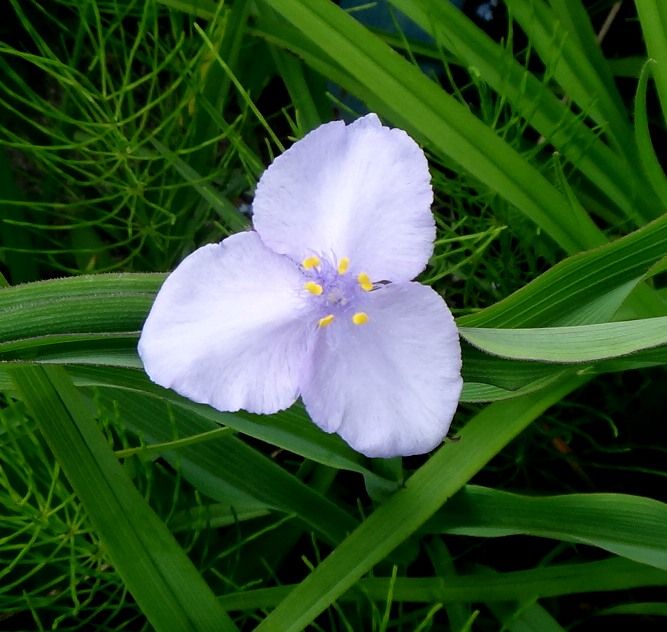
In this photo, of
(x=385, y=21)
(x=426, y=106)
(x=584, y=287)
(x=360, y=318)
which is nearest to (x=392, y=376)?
(x=360, y=318)

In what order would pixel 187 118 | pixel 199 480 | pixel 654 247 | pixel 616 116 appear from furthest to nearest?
pixel 187 118, pixel 616 116, pixel 199 480, pixel 654 247

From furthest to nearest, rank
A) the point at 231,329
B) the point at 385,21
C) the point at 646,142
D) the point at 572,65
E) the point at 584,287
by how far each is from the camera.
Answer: the point at 385,21 < the point at 572,65 < the point at 646,142 < the point at 584,287 < the point at 231,329

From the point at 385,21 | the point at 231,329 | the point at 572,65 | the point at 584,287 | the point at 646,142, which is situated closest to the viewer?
the point at 231,329

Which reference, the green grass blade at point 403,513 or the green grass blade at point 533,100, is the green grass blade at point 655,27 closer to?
the green grass blade at point 533,100

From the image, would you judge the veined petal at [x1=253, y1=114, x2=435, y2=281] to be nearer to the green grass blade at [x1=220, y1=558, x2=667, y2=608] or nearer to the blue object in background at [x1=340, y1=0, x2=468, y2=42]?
the green grass blade at [x1=220, y1=558, x2=667, y2=608]

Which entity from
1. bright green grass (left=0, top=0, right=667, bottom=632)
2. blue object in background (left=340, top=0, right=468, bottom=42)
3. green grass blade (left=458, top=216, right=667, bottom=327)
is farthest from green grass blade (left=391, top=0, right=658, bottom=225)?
green grass blade (left=458, top=216, right=667, bottom=327)

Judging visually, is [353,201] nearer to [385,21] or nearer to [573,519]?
[573,519]

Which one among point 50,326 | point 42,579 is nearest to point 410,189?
point 50,326

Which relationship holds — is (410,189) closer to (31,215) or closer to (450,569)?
(450,569)
